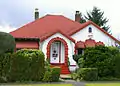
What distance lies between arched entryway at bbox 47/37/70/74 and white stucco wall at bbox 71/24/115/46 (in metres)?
2.37

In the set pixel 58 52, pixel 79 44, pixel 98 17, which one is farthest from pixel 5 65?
pixel 98 17

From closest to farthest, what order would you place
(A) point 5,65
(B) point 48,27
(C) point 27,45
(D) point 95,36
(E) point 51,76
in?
(A) point 5,65
(E) point 51,76
(C) point 27,45
(D) point 95,36
(B) point 48,27

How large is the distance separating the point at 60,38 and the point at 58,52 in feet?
5.50

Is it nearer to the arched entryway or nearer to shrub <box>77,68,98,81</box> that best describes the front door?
the arched entryway

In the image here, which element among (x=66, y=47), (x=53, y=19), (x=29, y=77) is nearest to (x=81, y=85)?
(x=29, y=77)

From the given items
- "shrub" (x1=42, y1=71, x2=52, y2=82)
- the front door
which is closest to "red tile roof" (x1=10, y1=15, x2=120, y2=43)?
the front door

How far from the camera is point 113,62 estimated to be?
31.6 m

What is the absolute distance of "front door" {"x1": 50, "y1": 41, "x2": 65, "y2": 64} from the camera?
41062mm

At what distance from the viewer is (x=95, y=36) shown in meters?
43.8

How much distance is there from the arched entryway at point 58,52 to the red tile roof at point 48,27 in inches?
39.7

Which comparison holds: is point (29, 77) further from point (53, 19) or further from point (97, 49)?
point (53, 19)


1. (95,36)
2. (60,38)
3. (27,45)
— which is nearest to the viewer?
(60,38)

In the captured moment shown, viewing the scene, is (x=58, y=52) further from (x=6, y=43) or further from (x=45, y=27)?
(x=6, y=43)

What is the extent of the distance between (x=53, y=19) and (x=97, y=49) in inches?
609
